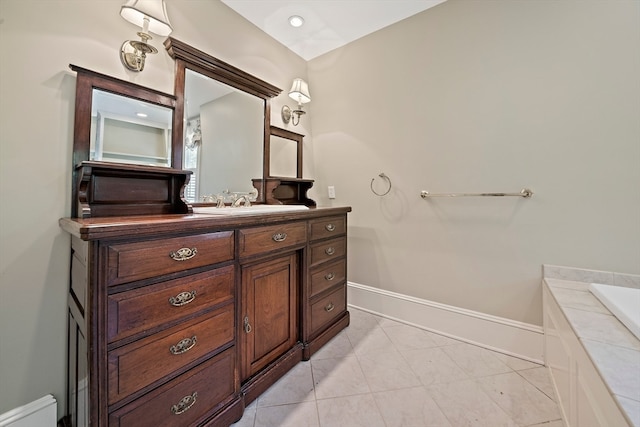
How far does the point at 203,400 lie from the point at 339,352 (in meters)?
0.93

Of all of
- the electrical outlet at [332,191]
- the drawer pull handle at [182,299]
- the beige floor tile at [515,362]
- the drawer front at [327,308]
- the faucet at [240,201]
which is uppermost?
the electrical outlet at [332,191]

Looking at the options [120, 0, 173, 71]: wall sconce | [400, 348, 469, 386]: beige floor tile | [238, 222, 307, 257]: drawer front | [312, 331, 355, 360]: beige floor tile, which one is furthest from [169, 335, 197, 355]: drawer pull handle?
[120, 0, 173, 71]: wall sconce

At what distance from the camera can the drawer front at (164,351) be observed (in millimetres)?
830

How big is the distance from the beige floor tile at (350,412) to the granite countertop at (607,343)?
0.87 m

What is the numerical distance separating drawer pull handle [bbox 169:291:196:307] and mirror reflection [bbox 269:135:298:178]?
1.33 m

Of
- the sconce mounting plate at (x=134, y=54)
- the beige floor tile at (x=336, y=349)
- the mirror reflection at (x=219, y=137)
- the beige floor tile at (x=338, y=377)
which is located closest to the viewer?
the sconce mounting plate at (x=134, y=54)

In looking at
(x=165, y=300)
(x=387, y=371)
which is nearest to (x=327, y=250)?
(x=387, y=371)

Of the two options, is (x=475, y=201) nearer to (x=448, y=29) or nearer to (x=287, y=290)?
(x=448, y=29)

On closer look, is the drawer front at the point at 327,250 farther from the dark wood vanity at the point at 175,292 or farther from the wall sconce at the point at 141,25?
the wall sconce at the point at 141,25

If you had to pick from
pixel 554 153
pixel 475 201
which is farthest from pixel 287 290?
pixel 554 153

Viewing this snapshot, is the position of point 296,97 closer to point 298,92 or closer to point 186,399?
point 298,92

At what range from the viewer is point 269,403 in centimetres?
130

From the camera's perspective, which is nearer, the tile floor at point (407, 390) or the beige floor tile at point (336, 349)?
the tile floor at point (407, 390)

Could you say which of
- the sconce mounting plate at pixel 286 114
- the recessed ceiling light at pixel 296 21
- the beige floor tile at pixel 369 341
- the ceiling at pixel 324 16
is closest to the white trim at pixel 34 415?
the beige floor tile at pixel 369 341
